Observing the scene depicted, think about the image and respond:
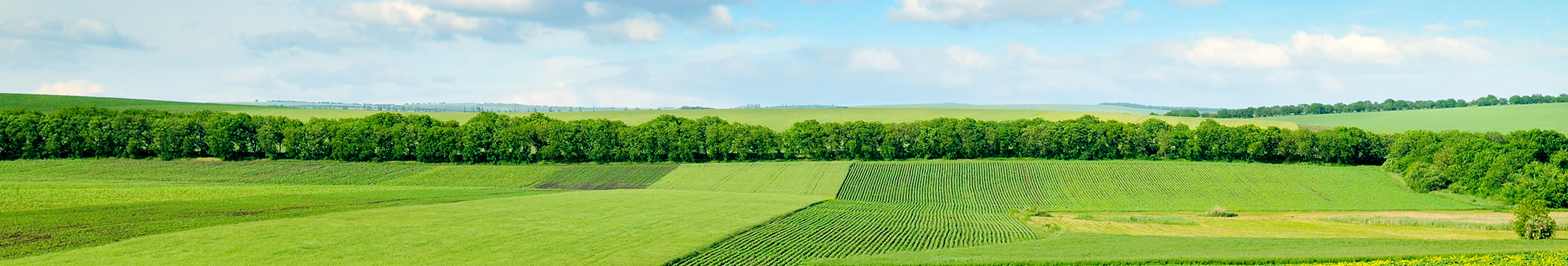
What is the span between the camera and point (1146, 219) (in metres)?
61.3

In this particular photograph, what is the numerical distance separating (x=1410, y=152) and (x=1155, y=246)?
63436 mm

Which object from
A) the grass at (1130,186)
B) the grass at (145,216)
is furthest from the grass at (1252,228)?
the grass at (145,216)

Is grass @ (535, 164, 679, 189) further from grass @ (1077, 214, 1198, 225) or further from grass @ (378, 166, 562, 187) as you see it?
grass @ (1077, 214, 1198, 225)

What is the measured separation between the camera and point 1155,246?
4219 centimetres

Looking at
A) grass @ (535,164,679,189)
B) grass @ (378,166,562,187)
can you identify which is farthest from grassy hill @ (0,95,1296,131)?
grass @ (378,166,562,187)

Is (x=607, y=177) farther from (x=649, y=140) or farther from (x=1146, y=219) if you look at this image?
(x=1146, y=219)

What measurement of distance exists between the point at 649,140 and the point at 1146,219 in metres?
57.8

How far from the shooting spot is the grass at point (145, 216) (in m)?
35.1

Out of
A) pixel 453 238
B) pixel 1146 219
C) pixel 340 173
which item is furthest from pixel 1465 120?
pixel 340 173

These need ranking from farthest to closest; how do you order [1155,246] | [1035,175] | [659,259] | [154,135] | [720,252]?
[154,135]
[1035,175]
[1155,246]
[720,252]
[659,259]

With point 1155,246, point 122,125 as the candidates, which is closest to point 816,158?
point 1155,246

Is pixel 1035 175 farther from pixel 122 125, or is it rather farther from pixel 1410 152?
pixel 122 125

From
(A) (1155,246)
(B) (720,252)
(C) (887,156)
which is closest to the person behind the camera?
(B) (720,252)

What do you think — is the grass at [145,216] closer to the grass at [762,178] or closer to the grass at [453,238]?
the grass at [453,238]
